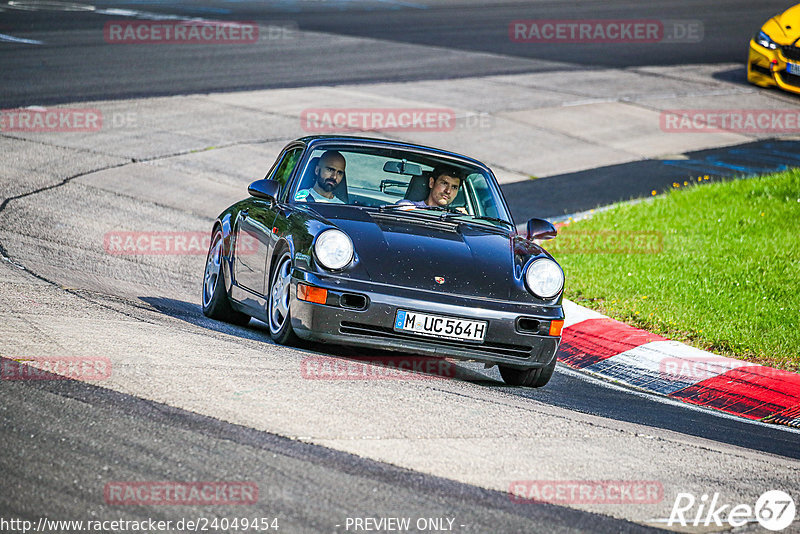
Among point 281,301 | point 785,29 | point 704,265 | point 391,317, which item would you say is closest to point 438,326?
point 391,317

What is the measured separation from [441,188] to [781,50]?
12891mm

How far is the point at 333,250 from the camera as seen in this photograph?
6.31 m

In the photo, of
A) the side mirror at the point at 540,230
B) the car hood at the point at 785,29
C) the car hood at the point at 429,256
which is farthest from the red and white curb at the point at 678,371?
the car hood at the point at 785,29

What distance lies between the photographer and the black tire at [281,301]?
6516mm

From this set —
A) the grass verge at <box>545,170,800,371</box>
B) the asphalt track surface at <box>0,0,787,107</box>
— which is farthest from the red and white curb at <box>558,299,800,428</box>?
the asphalt track surface at <box>0,0,787,107</box>

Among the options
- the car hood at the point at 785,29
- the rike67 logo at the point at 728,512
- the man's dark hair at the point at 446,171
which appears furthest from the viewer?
the car hood at the point at 785,29

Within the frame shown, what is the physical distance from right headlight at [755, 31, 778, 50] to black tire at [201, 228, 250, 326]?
13.2 metres

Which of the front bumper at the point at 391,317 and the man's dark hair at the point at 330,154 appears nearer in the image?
the front bumper at the point at 391,317

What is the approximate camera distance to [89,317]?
6535 mm

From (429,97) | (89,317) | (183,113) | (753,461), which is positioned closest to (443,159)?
(89,317)

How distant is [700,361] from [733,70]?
16.4 metres

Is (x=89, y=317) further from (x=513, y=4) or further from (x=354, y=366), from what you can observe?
(x=513, y=4)

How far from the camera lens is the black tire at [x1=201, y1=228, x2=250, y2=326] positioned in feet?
26.3

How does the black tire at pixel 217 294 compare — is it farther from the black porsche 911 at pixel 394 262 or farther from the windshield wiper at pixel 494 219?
the windshield wiper at pixel 494 219
